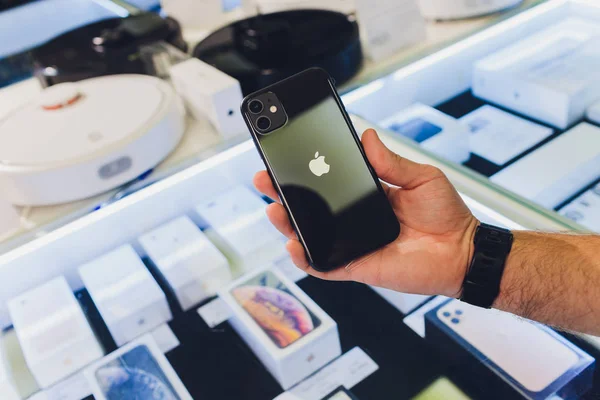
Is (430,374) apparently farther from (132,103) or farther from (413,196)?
(132,103)

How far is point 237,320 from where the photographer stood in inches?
28.5

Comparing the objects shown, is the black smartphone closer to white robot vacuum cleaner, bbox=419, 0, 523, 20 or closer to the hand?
the hand

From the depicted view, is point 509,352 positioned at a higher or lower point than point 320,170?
lower

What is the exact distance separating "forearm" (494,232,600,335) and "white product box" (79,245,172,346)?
0.44 metres

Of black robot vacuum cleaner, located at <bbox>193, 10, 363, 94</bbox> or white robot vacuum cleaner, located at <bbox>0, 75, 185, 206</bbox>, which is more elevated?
black robot vacuum cleaner, located at <bbox>193, 10, 363, 94</bbox>

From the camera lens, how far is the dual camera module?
63 cm

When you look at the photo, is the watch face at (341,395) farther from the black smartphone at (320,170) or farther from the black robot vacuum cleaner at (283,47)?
the black robot vacuum cleaner at (283,47)

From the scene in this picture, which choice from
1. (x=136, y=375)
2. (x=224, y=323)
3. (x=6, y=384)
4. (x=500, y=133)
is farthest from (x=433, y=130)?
(x=6, y=384)

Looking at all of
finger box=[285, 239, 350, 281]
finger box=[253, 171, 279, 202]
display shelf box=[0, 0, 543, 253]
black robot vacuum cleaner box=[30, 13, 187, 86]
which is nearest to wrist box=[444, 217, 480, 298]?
finger box=[285, 239, 350, 281]

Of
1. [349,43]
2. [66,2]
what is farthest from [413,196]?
[66,2]

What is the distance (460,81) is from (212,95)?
0.50 m

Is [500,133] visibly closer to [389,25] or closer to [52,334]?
[389,25]

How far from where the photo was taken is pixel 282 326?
0.69 metres

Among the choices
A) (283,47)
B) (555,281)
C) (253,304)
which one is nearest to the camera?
(555,281)
